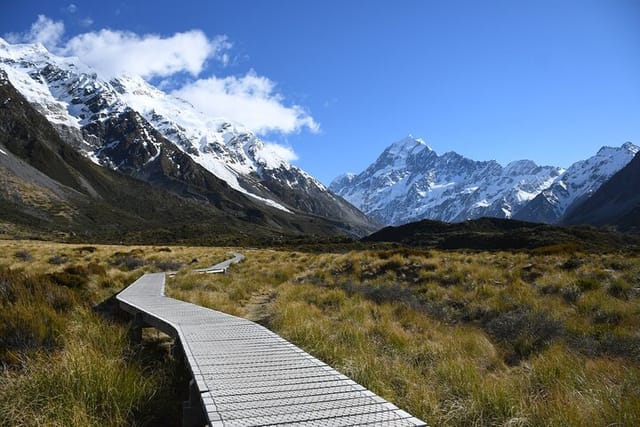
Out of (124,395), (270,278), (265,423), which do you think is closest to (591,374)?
(265,423)

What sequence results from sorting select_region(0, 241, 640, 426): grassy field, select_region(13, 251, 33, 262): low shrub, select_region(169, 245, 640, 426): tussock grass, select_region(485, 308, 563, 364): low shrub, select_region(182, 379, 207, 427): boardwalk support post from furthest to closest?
select_region(13, 251, 33, 262): low shrub < select_region(485, 308, 563, 364): low shrub < select_region(169, 245, 640, 426): tussock grass < select_region(0, 241, 640, 426): grassy field < select_region(182, 379, 207, 427): boardwalk support post

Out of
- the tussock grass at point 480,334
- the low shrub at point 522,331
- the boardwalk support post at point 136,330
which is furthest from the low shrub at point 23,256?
the low shrub at point 522,331

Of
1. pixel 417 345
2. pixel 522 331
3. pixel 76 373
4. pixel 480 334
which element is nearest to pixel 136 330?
pixel 76 373

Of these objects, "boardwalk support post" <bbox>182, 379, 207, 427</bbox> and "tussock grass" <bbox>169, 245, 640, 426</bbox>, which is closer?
"boardwalk support post" <bbox>182, 379, 207, 427</bbox>

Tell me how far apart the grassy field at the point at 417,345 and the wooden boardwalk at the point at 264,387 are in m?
0.64

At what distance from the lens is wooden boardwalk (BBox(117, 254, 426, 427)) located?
345cm

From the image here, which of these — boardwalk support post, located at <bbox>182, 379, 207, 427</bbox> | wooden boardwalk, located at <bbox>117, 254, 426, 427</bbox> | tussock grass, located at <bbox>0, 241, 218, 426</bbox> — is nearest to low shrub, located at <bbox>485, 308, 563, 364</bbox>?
wooden boardwalk, located at <bbox>117, 254, 426, 427</bbox>

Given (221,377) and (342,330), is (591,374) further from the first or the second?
(221,377)

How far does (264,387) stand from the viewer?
4.15 meters

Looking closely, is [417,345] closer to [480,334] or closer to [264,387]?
[480,334]

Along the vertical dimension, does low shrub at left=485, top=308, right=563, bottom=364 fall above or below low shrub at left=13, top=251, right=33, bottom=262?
below

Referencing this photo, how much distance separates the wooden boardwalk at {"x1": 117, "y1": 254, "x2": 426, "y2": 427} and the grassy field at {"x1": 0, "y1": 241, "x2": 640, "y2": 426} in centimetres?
64

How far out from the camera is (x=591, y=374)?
237 inches

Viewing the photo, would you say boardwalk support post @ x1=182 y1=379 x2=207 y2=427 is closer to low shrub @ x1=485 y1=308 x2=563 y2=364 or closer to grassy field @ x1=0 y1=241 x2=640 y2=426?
grassy field @ x1=0 y1=241 x2=640 y2=426
